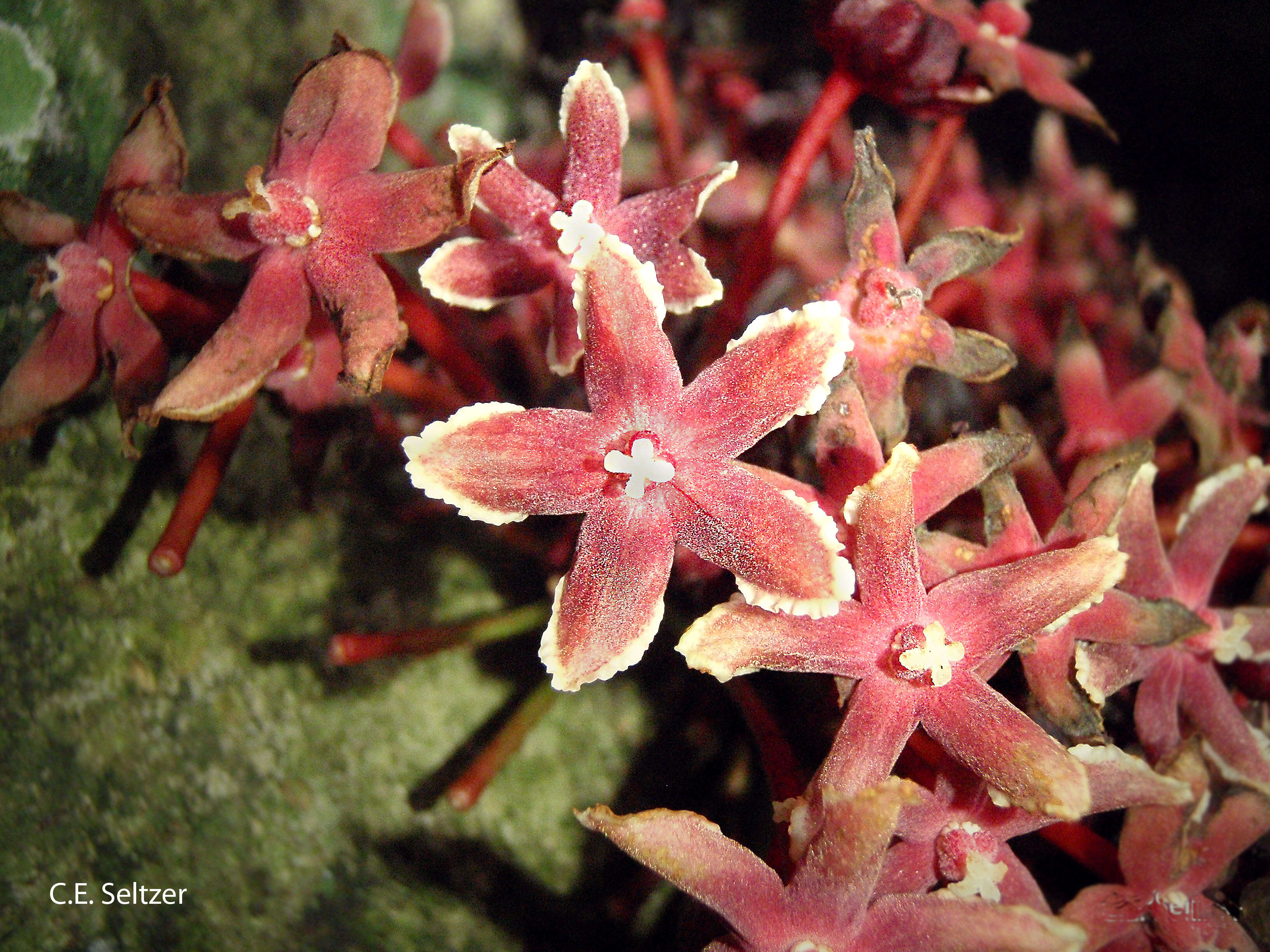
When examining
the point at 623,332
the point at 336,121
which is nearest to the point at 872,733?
the point at 623,332

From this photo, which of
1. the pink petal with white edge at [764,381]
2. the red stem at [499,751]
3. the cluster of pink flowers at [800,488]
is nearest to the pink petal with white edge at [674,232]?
the cluster of pink flowers at [800,488]

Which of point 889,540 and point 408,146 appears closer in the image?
point 889,540

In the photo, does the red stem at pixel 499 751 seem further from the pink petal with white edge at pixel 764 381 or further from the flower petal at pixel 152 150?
the flower petal at pixel 152 150

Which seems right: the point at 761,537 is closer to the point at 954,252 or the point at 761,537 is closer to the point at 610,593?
the point at 610,593

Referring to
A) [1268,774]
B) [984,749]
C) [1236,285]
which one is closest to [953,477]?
[984,749]

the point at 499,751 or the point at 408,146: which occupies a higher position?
the point at 408,146

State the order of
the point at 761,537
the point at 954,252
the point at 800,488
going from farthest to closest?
the point at 954,252, the point at 800,488, the point at 761,537

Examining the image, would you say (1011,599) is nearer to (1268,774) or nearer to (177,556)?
(1268,774)
